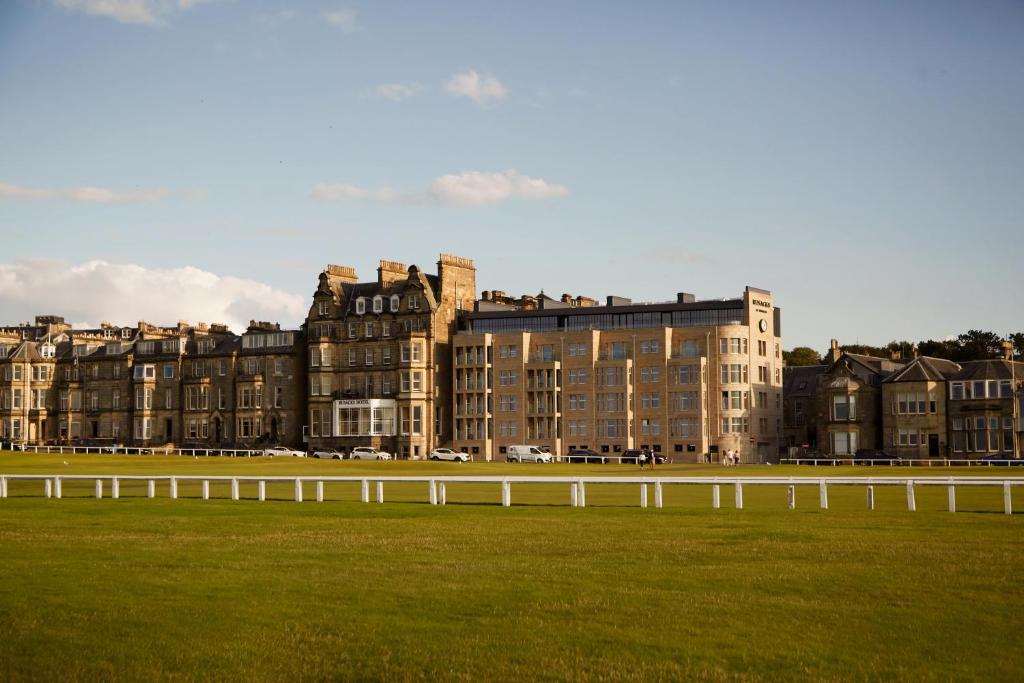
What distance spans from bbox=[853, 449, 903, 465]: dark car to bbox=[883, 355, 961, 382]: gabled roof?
266 inches

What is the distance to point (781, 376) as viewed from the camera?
124812mm

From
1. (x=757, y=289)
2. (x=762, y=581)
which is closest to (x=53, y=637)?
(x=762, y=581)

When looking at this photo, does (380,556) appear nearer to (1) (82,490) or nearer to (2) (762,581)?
(2) (762,581)

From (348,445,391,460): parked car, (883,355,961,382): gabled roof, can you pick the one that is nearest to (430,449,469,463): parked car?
(348,445,391,460): parked car

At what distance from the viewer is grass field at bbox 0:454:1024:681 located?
18.1 m

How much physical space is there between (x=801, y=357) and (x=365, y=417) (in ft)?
228

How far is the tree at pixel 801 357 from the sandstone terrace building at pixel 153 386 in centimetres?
6821

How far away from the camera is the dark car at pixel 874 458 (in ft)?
350

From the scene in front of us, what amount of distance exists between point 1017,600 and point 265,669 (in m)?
11.5

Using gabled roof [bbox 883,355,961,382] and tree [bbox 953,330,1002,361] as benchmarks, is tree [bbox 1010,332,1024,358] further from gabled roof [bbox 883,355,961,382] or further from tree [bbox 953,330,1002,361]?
gabled roof [bbox 883,355,961,382]

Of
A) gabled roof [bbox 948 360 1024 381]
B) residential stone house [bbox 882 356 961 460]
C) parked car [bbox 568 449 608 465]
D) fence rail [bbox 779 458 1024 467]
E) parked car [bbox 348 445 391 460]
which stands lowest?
fence rail [bbox 779 458 1024 467]

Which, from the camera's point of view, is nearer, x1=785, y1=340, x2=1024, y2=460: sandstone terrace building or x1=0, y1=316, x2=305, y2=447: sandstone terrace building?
x1=785, y1=340, x2=1024, y2=460: sandstone terrace building

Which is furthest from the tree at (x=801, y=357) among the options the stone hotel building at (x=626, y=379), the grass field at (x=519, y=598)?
the grass field at (x=519, y=598)

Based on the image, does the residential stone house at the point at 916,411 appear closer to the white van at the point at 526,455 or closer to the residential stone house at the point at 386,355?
the white van at the point at 526,455
